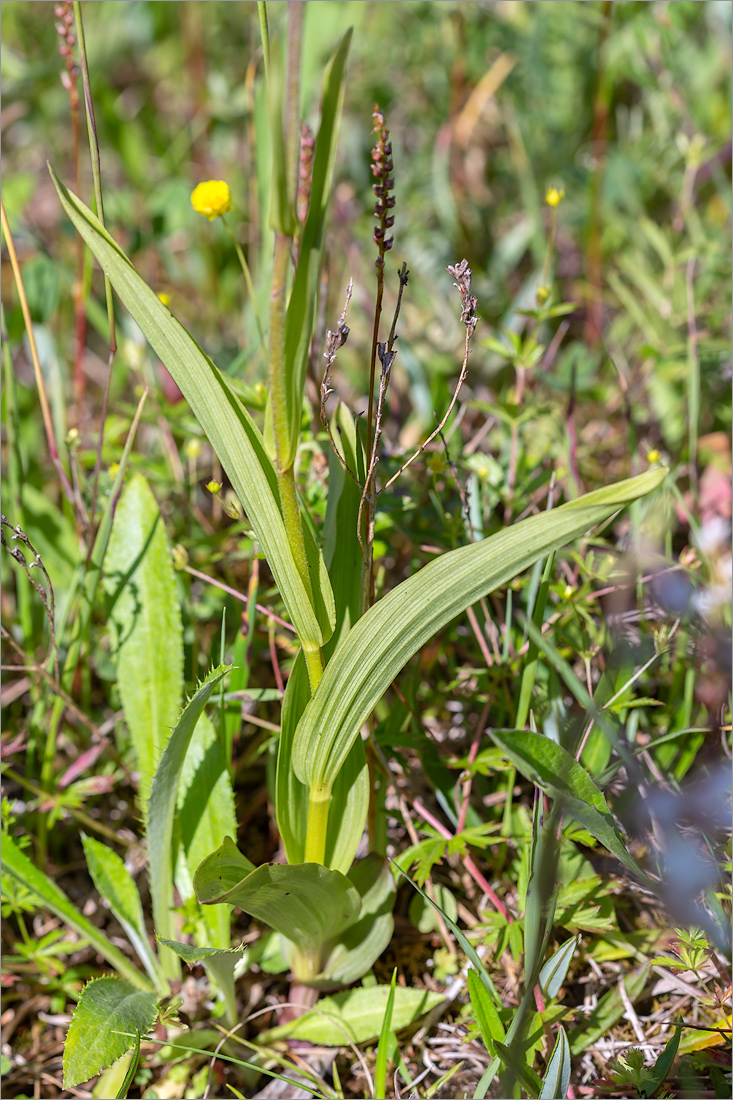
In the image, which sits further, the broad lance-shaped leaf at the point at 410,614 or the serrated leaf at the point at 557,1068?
the serrated leaf at the point at 557,1068

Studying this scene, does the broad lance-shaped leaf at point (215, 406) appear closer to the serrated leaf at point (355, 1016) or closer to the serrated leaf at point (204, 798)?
the serrated leaf at point (204, 798)

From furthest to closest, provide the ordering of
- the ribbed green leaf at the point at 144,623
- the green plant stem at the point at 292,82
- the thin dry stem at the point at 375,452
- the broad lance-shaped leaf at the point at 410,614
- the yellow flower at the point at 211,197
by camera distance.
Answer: the ribbed green leaf at the point at 144,623, the yellow flower at the point at 211,197, the thin dry stem at the point at 375,452, the broad lance-shaped leaf at the point at 410,614, the green plant stem at the point at 292,82

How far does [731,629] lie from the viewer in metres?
1.57

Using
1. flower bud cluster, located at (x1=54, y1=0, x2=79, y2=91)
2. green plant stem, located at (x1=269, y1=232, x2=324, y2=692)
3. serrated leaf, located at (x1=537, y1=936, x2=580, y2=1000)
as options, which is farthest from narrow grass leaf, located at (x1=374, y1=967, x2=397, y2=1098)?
flower bud cluster, located at (x1=54, y1=0, x2=79, y2=91)

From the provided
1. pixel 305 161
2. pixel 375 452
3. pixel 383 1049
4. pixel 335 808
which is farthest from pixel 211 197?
pixel 383 1049

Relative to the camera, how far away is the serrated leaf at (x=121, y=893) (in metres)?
1.42

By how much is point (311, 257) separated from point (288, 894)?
2.70 ft

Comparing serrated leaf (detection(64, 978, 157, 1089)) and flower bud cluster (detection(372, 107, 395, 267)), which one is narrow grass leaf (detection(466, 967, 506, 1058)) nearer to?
serrated leaf (detection(64, 978, 157, 1089))

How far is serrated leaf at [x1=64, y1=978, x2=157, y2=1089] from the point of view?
1.10 m

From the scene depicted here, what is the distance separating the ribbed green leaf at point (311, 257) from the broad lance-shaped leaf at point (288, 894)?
553 millimetres

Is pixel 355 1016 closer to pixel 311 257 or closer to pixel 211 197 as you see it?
pixel 311 257

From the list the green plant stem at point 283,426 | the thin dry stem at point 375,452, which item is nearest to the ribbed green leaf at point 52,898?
the green plant stem at point 283,426

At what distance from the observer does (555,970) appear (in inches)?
46.9

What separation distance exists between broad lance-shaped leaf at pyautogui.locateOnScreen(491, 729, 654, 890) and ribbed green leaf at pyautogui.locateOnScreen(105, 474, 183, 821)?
2.32 ft
